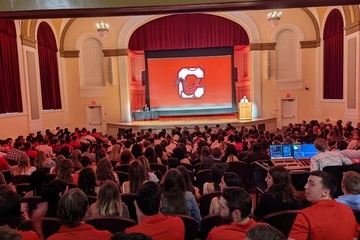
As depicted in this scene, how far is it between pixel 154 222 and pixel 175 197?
0.90m

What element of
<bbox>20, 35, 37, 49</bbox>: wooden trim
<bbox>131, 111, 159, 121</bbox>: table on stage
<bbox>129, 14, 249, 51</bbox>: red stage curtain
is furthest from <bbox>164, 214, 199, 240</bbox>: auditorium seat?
<bbox>129, 14, 249, 51</bbox>: red stage curtain

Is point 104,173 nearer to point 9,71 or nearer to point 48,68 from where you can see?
point 9,71

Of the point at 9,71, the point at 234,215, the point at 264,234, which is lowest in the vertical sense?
the point at 234,215

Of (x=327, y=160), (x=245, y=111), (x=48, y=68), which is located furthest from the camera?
(x=245, y=111)

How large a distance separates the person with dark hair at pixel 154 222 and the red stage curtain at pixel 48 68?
12.5 meters

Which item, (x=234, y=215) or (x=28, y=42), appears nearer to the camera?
(x=234, y=215)

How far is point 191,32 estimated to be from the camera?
16.7 m

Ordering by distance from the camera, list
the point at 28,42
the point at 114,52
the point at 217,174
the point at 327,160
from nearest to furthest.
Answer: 1. the point at 217,174
2. the point at 327,160
3. the point at 28,42
4. the point at 114,52

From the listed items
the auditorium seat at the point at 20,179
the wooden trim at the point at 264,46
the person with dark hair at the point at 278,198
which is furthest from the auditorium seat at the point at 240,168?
the wooden trim at the point at 264,46

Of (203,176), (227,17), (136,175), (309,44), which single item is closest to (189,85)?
(227,17)

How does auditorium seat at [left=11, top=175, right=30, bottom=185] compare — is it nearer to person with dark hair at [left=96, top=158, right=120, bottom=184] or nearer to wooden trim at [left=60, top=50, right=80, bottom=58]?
person with dark hair at [left=96, top=158, right=120, bottom=184]

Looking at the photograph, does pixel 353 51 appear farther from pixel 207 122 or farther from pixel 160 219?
pixel 160 219

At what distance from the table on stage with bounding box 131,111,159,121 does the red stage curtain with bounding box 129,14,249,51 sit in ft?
10.0

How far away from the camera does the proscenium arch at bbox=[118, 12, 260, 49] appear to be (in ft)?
53.0
